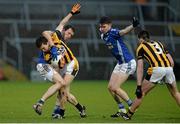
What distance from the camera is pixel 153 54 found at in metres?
16.8

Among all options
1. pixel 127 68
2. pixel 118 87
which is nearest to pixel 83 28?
pixel 127 68

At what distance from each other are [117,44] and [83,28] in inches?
791

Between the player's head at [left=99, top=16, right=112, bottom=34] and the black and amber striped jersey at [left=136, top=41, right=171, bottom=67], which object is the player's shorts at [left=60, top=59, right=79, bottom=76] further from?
the black and amber striped jersey at [left=136, top=41, right=171, bottom=67]

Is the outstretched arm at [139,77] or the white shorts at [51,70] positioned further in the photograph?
the white shorts at [51,70]

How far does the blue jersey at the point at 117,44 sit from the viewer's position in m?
18.0

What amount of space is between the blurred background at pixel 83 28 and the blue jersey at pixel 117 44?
679 inches

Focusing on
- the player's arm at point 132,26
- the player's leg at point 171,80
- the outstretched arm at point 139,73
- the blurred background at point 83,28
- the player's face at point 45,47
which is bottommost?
the blurred background at point 83,28

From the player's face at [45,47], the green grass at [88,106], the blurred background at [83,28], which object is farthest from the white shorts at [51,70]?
the blurred background at [83,28]

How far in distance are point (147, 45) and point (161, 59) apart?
0.42 meters

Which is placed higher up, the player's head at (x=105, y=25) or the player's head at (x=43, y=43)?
the player's head at (x=105, y=25)

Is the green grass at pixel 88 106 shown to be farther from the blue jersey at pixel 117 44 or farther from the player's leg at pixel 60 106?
the blue jersey at pixel 117 44

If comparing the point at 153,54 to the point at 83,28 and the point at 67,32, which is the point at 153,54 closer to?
the point at 67,32

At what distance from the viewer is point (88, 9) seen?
41656mm

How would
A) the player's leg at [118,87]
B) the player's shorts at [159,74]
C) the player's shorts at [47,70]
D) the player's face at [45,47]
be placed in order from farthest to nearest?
the player's leg at [118,87] → the player's shorts at [47,70] → the player's face at [45,47] → the player's shorts at [159,74]
